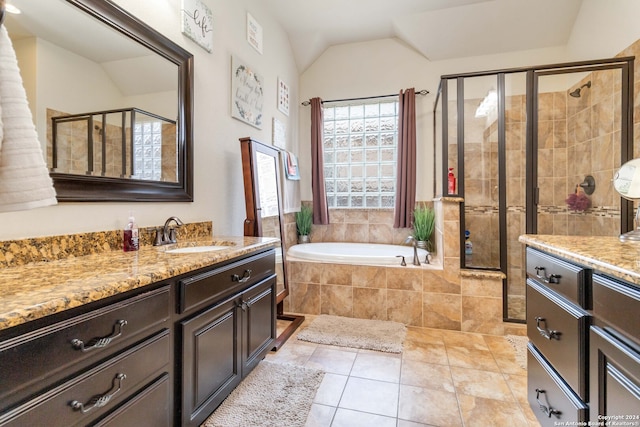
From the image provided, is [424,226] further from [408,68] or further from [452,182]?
[408,68]

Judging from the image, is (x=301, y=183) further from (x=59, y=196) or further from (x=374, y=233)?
(x=59, y=196)

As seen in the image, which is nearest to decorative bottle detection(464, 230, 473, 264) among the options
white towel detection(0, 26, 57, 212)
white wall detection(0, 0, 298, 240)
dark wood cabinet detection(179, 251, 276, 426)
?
dark wood cabinet detection(179, 251, 276, 426)

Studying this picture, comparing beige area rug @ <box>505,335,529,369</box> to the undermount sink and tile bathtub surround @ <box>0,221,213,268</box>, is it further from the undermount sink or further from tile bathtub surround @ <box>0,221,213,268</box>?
tile bathtub surround @ <box>0,221,213,268</box>

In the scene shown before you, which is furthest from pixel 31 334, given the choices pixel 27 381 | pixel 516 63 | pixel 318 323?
pixel 516 63

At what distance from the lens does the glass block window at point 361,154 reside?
369 centimetres

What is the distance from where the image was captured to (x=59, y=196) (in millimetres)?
1261

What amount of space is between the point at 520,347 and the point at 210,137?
2.71 meters

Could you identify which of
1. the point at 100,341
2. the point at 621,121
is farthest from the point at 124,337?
the point at 621,121

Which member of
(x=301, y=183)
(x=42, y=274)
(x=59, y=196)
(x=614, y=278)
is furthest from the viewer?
(x=301, y=183)

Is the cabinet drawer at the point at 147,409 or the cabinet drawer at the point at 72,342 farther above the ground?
the cabinet drawer at the point at 72,342

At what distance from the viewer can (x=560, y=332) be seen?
1.13 m

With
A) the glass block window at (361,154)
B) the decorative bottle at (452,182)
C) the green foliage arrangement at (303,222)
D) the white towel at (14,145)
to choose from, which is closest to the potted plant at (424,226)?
the glass block window at (361,154)

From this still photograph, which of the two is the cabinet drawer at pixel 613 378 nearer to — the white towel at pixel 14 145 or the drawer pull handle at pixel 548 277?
the drawer pull handle at pixel 548 277

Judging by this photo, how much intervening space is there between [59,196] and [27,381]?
0.83 m
